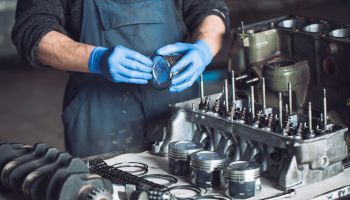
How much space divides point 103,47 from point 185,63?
1.26ft

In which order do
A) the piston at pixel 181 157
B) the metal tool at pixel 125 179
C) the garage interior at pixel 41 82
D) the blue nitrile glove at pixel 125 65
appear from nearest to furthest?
the metal tool at pixel 125 179
the piston at pixel 181 157
the blue nitrile glove at pixel 125 65
the garage interior at pixel 41 82

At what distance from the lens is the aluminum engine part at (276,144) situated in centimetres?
241

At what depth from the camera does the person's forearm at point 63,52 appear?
2.97 meters

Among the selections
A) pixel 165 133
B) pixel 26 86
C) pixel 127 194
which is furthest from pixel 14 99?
pixel 127 194

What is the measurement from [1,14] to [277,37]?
413 cm

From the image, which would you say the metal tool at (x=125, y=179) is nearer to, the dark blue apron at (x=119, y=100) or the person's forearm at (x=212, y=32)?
the dark blue apron at (x=119, y=100)

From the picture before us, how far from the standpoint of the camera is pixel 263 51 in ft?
10.2

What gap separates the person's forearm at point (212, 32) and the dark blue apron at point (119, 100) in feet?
0.43

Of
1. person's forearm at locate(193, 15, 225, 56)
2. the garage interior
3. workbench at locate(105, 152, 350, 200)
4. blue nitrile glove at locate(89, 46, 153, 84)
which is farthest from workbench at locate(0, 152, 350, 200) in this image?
the garage interior

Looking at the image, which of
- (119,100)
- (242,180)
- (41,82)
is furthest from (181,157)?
(41,82)

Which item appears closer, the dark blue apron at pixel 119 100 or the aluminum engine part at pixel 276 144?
the aluminum engine part at pixel 276 144

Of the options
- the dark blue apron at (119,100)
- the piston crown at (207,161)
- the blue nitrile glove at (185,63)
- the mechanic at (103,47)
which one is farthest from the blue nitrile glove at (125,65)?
the piston crown at (207,161)

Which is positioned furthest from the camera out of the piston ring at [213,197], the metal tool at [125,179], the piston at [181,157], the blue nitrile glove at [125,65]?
the blue nitrile glove at [125,65]

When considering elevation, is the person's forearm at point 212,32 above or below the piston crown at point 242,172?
above
